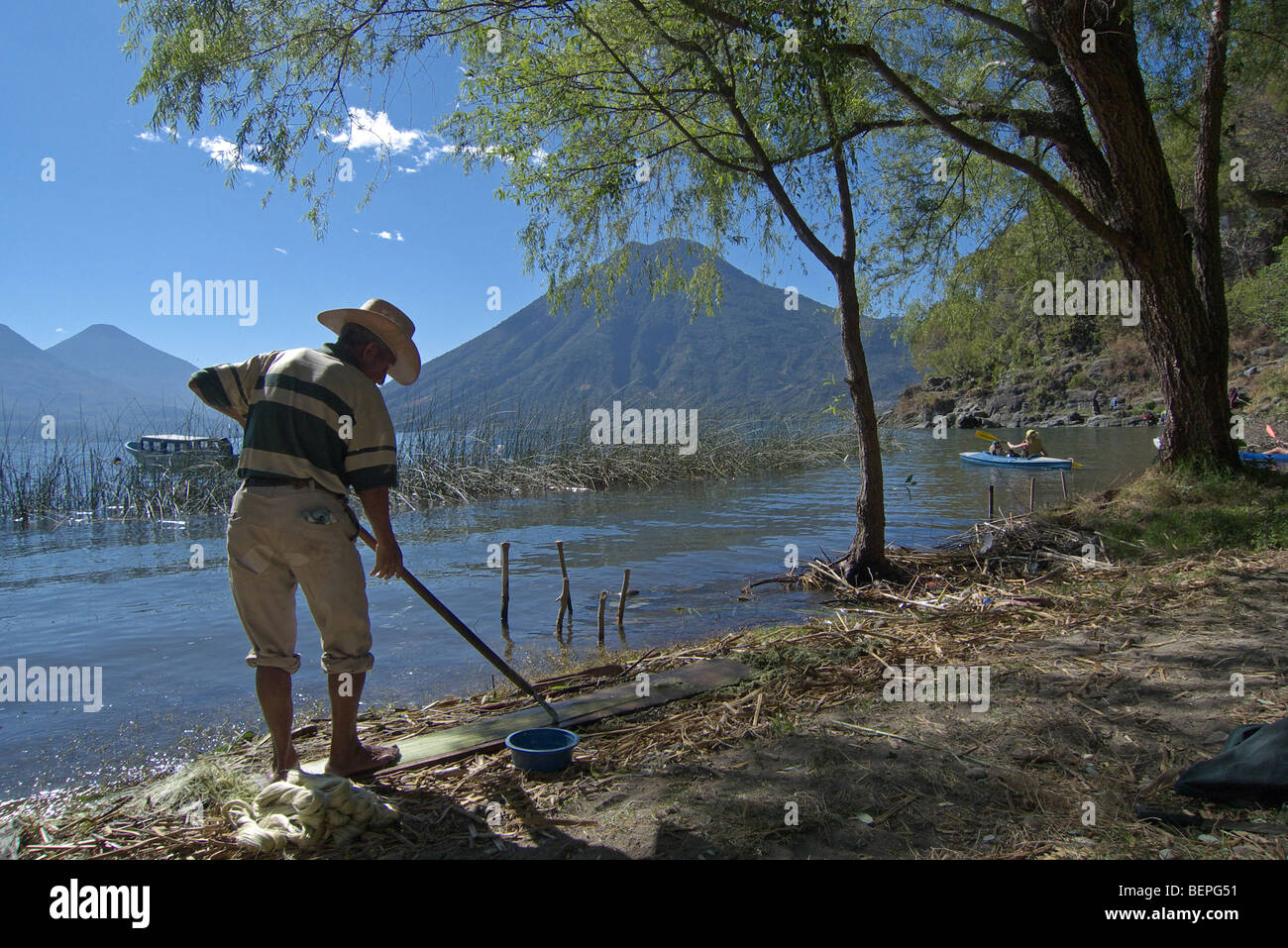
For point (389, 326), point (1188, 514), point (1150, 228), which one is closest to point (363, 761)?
point (389, 326)

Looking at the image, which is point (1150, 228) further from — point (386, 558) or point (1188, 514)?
point (386, 558)

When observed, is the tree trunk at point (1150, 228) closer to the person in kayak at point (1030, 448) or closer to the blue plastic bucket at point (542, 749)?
the blue plastic bucket at point (542, 749)

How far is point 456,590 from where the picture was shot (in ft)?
35.6

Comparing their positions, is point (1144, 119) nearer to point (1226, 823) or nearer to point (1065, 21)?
point (1065, 21)

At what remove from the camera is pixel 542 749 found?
149 inches

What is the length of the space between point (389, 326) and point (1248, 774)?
395cm

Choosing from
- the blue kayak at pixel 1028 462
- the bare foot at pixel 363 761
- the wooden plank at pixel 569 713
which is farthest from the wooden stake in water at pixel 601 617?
the blue kayak at pixel 1028 462

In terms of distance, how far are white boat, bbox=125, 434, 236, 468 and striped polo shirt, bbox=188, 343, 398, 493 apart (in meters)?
17.8

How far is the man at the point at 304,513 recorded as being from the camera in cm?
338

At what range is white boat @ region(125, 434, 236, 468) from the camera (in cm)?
2014

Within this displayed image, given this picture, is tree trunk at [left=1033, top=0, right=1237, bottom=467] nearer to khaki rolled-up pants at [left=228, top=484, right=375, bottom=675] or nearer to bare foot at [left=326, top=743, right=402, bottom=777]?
khaki rolled-up pants at [left=228, top=484, right=375, bottom=675]

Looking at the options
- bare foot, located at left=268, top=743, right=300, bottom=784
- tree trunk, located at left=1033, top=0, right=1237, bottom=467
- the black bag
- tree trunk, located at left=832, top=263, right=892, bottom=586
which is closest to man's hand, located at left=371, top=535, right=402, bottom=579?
bare foot, located at left=268, top=743, right=300, bottom=784

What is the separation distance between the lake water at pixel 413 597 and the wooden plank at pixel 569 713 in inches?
80.2
